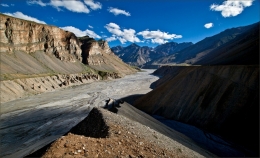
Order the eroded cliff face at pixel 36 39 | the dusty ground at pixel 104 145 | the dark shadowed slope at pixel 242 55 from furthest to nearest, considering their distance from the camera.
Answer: the eroded cliff face at pixel 36 39 < the dark shadowed slope at pixel 242 55 < the dusty ground at pixel 104 145

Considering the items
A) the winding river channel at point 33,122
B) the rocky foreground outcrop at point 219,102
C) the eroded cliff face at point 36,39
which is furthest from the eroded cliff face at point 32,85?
the rocky foreground outcrop at point 219,102

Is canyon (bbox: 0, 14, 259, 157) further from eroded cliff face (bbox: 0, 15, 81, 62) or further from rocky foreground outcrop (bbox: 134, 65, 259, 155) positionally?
eroded cliff face (bbox: 0, 15, 81, 62)

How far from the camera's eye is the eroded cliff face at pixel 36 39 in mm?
74963

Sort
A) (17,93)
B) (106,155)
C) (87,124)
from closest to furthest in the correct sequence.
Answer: (106,155), (87,124), (17,93)

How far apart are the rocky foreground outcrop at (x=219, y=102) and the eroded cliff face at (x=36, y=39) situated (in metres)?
69.3

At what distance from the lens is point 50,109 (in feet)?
127

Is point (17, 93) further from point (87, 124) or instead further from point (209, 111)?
point (209, 111)

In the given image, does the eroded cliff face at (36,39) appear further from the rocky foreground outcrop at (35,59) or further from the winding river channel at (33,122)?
the winding river channel at (33,122)

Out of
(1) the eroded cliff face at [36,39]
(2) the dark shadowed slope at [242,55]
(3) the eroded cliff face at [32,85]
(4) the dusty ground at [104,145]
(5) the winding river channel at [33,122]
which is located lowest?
(5) the winding river channel at [33,122]

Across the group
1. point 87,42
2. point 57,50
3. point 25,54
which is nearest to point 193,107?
point 25,54

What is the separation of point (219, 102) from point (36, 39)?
3673 inches

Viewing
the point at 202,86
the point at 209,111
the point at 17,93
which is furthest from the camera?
the point at 17,93

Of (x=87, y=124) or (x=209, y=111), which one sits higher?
(x=87, y=124)

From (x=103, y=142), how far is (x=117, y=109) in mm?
14757
